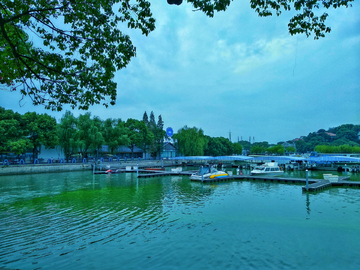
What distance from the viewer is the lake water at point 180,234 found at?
27.3ft

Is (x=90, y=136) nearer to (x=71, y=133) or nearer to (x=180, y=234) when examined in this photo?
(x=71, y=133)

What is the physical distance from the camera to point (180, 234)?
1081cm

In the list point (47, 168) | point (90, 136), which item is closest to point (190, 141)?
point (90, 136)

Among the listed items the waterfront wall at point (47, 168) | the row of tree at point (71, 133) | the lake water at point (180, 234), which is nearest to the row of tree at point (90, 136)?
the row of tree at point (71, 133)

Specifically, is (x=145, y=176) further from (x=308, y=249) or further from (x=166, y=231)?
(x=308, y=249)

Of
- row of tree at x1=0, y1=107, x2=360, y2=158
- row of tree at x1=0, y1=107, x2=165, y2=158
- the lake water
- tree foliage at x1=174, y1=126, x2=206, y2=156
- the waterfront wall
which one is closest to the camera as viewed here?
the lake water

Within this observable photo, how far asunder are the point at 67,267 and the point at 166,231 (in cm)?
445

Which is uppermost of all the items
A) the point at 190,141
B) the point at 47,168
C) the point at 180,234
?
the point at 190,141

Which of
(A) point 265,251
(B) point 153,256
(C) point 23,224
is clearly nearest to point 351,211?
(A) point 265,251

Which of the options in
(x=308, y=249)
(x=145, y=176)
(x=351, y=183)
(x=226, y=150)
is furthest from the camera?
(x=226, y=150)

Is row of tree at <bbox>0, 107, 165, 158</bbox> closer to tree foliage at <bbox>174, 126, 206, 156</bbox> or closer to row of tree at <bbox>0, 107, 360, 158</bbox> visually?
row of tree at <bbox>0, 107, 360, 158</bbox>

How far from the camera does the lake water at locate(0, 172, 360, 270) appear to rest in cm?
831

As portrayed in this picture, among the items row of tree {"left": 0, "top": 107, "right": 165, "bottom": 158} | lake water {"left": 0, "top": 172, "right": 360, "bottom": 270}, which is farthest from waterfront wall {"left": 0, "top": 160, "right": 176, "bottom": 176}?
lake water {"left": 0, "top": 172, "right": 360, "bottom": 270}

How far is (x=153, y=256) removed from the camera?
871 cm
